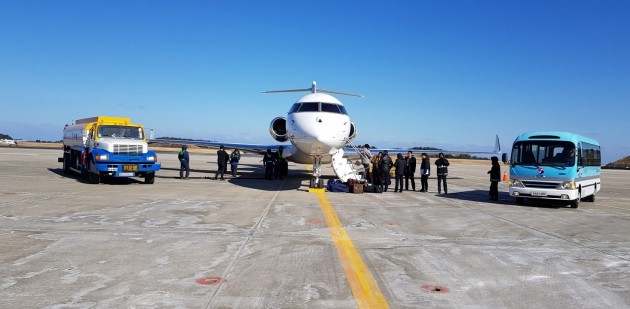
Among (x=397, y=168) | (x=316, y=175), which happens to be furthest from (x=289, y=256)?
(x=397, y=168)

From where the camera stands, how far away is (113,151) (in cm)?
1831

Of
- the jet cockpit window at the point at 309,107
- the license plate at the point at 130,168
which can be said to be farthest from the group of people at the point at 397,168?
the license plate at the point at 130,168

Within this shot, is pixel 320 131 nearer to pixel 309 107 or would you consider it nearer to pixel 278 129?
pixel 309 107

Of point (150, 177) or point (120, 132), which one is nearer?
point (150, 177)

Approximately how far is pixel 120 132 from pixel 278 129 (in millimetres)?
6717

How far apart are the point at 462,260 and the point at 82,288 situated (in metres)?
5.03

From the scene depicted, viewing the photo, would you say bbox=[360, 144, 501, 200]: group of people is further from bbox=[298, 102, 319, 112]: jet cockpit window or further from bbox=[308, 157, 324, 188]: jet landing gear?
bbox=[298, 102, 319, 112]: jet cockpit window

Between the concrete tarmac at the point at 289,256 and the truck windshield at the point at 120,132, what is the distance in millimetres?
6382

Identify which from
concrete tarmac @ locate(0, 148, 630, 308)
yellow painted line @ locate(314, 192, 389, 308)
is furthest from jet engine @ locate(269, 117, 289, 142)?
yellow painted line @ locate(314, 192, 389, 308)

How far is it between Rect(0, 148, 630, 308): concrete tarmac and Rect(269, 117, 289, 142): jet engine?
8520mm

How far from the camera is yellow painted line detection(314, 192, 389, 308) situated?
193 inches

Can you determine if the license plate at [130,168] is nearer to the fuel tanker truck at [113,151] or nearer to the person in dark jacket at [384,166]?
the fuel tanker truck at [113,151]

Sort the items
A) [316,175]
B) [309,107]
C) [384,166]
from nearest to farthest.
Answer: [309,107], [316,175], [384,166]

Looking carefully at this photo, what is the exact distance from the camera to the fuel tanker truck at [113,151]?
59.8ft
